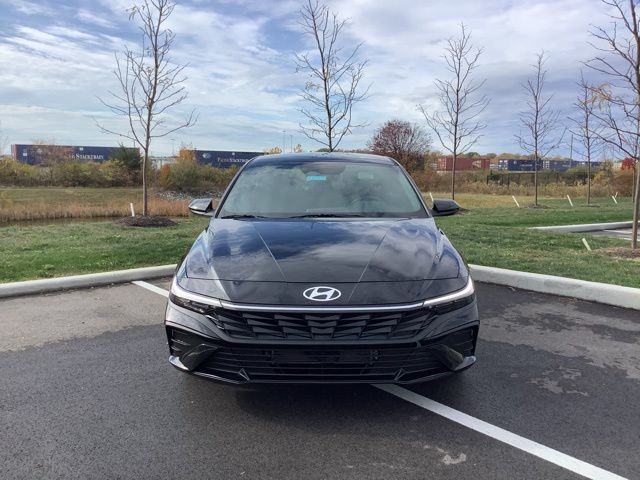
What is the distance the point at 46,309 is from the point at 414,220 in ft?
13.8

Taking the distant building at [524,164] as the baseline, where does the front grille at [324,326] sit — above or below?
below

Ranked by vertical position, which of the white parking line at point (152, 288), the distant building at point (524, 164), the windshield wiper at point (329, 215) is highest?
the distant building at point (524, 164)

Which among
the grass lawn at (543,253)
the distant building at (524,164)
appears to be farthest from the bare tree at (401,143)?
the grass lawn at (543,253)

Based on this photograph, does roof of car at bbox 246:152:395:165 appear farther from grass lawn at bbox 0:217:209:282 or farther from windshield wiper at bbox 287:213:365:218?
grass lawn at bbox 0:217:209:282

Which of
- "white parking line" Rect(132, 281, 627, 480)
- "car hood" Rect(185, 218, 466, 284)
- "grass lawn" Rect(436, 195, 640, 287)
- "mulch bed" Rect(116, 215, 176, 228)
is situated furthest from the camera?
"mulch bed" Rect(116, 215, 176, 228)

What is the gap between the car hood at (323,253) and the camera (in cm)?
303

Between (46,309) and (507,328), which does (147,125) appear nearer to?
(46,309)

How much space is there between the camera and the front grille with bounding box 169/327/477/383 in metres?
2.73

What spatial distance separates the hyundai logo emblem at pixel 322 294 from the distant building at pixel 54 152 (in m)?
42.1

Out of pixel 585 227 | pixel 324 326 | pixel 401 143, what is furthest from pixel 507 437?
pixel 401 143

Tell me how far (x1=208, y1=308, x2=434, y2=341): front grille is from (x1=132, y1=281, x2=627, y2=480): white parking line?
27.8 inches

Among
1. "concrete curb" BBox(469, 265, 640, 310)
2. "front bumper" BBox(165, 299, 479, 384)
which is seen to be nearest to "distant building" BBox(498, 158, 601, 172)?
"concrete curb" BBox(469, 265, 640, 310)

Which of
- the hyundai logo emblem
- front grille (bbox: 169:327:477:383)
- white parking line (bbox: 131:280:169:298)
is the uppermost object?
the hyundai logo emblem

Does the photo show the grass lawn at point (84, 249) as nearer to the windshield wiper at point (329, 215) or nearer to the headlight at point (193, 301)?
the windshield wiper at point (329, 215)
